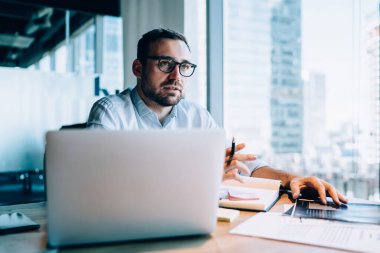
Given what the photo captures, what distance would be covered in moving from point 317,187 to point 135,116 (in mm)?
972

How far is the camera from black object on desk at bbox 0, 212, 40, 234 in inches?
37.0

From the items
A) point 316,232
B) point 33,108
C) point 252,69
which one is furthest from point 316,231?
point 252,69

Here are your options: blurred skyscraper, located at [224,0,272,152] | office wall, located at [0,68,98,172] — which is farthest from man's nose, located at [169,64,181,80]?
blurred skyscraper, located at [224,0,272,152]

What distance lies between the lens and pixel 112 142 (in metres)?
0.73

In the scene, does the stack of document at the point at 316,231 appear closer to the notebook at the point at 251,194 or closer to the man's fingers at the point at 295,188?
the notebook at the point at 251,194

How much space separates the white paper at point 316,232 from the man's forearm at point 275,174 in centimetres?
41

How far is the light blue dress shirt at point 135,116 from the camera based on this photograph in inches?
66.0

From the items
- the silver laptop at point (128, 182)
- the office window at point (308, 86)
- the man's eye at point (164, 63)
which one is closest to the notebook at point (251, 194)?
the silver laptop at point (128, 182)

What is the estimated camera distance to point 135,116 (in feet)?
6.01

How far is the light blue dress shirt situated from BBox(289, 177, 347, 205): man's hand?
0.31 metres

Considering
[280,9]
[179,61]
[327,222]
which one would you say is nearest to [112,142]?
[327,222]

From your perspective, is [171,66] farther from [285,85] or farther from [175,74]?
[285,85]

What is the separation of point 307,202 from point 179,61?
0.99 m

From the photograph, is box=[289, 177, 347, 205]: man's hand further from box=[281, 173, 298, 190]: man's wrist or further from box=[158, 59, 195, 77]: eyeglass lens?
box=[158, 59, 195, 77]: eyeglass lens
